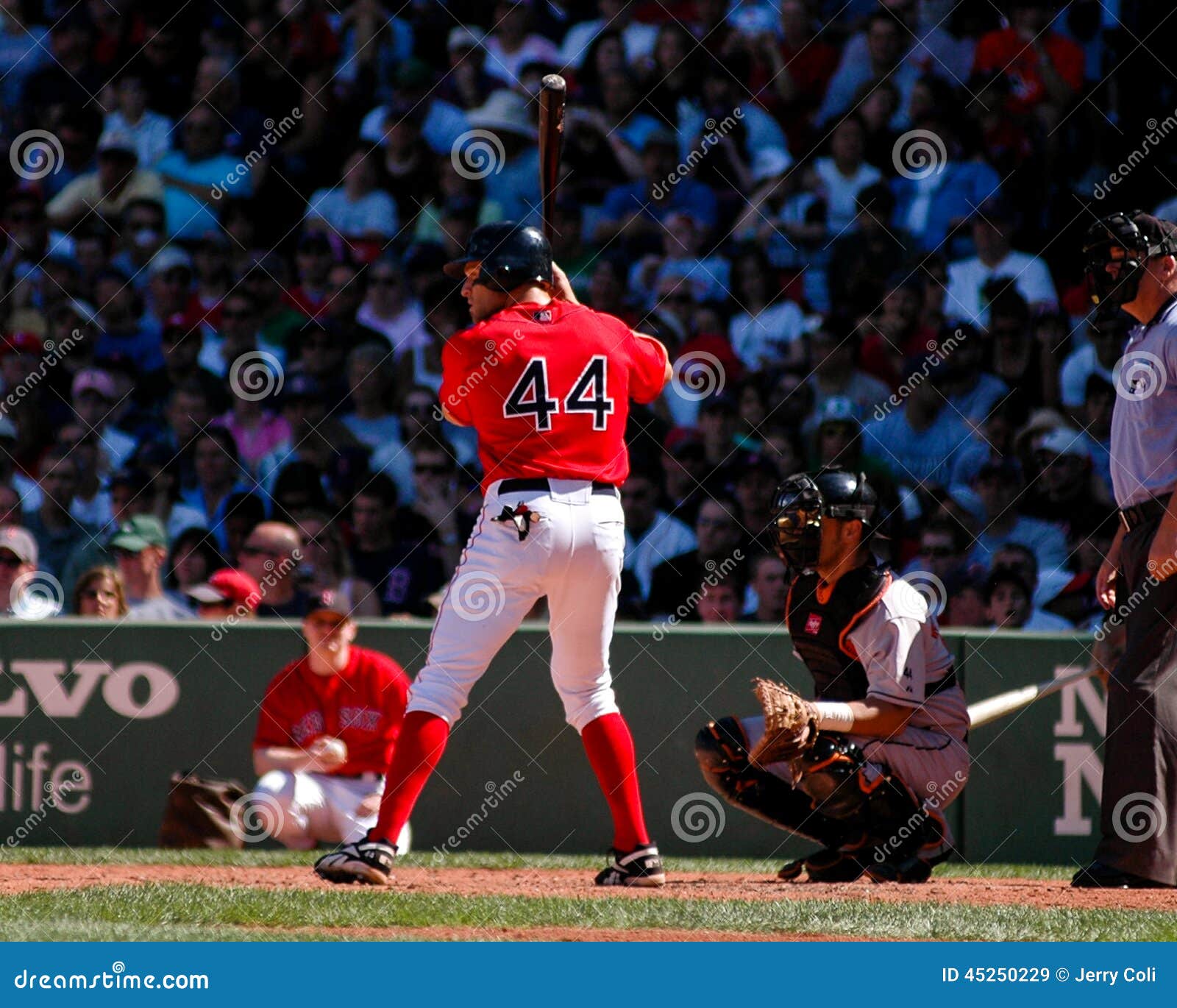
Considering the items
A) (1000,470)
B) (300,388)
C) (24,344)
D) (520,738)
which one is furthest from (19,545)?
(1000,470)

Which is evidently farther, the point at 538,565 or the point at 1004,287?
the point at 1004,287

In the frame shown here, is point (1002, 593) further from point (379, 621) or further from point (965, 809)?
point (379, 621)

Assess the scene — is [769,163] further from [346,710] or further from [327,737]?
[327,737]

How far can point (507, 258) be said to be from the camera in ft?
19.0

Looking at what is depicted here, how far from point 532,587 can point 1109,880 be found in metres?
2.01

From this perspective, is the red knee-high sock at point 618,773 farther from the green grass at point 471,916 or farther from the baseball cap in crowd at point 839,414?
the baseball cap in crowd at point 839,414

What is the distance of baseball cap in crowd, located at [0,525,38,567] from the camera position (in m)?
9.11

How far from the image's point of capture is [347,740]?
24.9 ft

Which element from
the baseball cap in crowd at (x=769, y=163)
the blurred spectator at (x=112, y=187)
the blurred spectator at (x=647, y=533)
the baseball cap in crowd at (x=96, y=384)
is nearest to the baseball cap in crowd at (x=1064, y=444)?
the blurred spectator at (x=647, y=533)

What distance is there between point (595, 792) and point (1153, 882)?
2860 millimetres

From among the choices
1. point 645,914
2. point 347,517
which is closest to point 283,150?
point 347,517

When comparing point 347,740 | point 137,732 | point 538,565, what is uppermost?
point 538,565

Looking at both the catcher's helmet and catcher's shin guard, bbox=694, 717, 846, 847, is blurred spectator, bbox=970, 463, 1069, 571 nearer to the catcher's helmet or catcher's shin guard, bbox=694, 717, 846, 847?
catcher's shin guard, bbox=694, 717, 846, 847

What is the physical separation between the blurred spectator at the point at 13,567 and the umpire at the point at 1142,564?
540 centimetres
